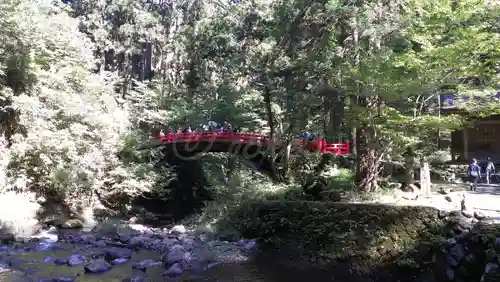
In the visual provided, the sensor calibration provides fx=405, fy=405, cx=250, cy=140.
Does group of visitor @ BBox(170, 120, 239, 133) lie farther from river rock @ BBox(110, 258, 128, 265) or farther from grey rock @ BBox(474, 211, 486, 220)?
grey rock @ BBox(474, 211, 486, 220)

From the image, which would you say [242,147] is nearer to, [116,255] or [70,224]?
[70,224]

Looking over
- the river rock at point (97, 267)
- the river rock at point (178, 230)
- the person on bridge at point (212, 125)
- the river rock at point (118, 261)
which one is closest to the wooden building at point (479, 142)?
the person on bridge at point (212, 125)

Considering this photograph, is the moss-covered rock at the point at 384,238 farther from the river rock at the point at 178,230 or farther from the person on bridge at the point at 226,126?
the person on bridge at the point at 226,126

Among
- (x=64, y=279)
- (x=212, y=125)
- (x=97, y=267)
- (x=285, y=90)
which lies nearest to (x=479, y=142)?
(x=285, y=90)

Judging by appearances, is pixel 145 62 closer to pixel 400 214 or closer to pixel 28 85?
pixel 28 85

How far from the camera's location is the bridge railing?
53.8 ft

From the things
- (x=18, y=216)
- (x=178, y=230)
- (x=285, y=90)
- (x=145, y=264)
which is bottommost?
(x=178, y=230)

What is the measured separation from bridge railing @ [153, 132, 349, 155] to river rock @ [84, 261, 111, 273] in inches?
348

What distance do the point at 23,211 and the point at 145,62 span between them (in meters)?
19.9

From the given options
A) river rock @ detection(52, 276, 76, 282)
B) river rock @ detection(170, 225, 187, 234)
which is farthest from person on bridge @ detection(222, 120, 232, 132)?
river rock @ detection(52, 276, 76, 282)

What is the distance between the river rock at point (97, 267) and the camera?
32.7ft

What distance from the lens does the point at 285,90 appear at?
1611 cm

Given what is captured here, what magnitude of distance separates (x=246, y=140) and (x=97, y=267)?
965 centimetres

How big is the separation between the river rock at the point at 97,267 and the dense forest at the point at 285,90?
5.91m
